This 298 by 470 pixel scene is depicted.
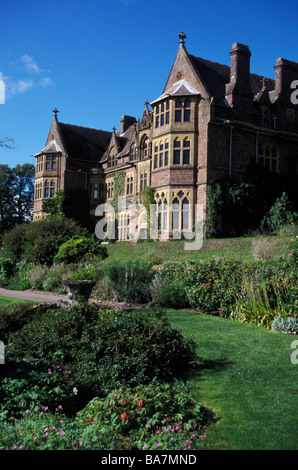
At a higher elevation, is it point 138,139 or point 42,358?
point 138,139

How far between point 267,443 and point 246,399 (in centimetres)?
96

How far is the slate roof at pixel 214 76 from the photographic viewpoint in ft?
87.7

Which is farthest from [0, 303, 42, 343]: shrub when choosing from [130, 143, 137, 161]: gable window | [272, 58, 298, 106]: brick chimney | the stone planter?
[130, 143, 137, 161]: gable window

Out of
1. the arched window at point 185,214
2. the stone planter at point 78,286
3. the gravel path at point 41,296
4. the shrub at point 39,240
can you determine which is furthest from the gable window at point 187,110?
the stone planter at point 78,286

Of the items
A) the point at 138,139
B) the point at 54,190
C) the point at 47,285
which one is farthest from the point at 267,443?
the point at 54,190

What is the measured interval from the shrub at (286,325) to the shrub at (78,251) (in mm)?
10746

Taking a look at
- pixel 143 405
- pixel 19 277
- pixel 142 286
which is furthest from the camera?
pixel 19 277

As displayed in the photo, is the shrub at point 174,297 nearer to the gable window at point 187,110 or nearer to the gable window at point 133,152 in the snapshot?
the gable window at point 187,110

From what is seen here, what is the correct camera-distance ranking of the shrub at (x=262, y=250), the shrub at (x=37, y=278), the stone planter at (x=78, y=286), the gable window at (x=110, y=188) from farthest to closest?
the gable window at (x=110, y=188) → the shrub at (x=37, y=278) → the shrub at (x=262, y=250) → the stone planter at (x=78, y=286)

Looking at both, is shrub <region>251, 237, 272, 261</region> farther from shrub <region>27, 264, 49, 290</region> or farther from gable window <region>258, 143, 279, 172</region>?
gable window <region>258, 143, 279, 172</region>

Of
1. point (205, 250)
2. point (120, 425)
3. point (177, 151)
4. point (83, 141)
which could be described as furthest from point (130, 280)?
point (83, 141)

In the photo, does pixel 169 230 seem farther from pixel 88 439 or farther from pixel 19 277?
pixel 88 439

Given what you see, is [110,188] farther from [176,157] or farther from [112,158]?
[176,157]

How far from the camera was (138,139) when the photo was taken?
1243 inches
